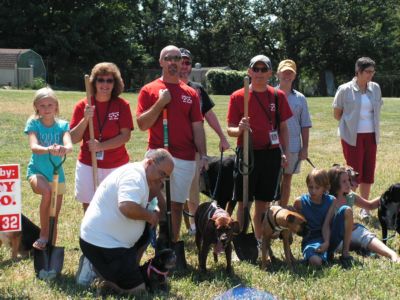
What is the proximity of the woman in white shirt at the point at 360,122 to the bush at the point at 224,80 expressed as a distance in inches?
1441

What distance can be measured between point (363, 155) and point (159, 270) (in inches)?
150

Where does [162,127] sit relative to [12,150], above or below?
above

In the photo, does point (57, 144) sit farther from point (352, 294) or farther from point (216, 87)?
point (216, 87)

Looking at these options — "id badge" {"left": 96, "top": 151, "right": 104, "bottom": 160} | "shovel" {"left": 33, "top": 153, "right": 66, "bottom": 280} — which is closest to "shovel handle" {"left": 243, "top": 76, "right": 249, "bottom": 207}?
"id badge" {"left": 96, "top": 151, "right": 104, "bottom": 160}

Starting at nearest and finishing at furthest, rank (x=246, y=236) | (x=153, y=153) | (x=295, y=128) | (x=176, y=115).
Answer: (x=153, y=153) < (x=176, y=115) < (x=246, y=236) < (x=295, y=128)

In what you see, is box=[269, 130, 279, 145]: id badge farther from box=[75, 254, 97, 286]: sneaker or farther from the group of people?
box=[75, 254, 97, 286]: sneaker

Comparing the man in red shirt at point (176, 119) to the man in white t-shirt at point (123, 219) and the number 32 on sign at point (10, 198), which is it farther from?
the number 32 on sign at point (10, 198)

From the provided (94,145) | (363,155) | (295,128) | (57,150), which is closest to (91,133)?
(94,145)

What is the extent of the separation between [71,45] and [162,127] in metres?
44.9

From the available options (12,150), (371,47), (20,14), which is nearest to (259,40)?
(371,47)

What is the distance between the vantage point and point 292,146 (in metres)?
6.52

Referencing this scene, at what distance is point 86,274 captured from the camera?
465cm

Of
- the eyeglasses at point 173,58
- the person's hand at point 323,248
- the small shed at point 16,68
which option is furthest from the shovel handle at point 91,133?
the small shed at point 16,68

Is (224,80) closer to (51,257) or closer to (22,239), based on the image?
(22,239)
